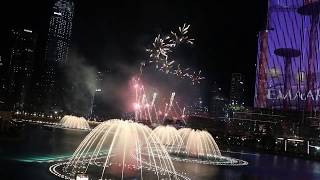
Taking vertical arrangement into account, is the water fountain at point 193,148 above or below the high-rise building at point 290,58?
below

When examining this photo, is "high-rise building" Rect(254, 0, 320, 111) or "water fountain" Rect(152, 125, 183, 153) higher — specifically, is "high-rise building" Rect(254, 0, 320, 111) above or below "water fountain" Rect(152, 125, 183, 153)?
above

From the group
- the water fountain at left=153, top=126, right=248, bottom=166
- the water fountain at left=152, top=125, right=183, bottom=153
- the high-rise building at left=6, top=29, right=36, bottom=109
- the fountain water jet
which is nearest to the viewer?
the water fountain at left=153, top=126, right=248, bottom=166

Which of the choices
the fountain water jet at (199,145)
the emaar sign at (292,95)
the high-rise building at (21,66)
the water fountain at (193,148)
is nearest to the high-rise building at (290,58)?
the emaar sign at (292,95)

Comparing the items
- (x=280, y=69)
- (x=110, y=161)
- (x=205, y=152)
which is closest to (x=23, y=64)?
(x=280, y=69)

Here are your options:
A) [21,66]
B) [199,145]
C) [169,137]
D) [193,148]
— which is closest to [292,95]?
[169,137]

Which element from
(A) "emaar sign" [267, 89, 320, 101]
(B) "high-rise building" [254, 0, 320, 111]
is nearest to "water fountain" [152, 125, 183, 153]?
(B) "high-rise building" [254, 0, 320, 111]

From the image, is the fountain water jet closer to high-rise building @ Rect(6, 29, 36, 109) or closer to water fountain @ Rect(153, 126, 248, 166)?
water fountain @ Rect(153, 126, 248, 166)

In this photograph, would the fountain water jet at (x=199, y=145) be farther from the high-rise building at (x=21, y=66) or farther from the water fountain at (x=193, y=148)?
the high-rise building at (x=21, y=66)

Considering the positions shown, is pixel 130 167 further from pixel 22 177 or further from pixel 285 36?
pixel 285 36
